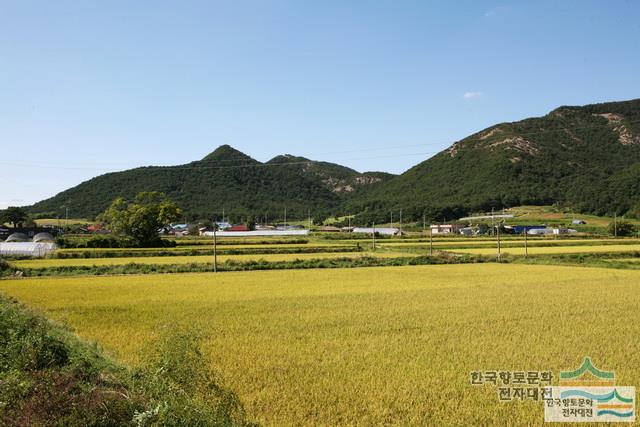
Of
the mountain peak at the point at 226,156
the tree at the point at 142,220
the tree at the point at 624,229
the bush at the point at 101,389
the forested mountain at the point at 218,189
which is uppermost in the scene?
the mountain peak at the point at 226,156

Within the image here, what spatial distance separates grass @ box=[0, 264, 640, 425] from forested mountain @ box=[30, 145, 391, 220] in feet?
267

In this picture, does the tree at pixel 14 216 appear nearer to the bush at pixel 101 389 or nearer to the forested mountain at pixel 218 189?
the forested mountain at pixel 218 189

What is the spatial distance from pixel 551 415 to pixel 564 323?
7613mm

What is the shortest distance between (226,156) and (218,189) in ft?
51.7

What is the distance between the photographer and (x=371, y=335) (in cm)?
1215

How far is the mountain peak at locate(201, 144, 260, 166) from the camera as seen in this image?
468 ft

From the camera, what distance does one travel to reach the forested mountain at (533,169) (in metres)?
106

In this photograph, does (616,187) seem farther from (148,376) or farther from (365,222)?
(148,376)

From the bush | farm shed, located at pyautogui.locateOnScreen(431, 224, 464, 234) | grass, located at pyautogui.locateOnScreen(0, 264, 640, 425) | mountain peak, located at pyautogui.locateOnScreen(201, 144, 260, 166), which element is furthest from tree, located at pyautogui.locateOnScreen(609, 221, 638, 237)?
mountain peak, located at pyautogui.locateOnScreen(201, 144, 260, 166)

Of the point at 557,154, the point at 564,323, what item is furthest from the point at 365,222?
the point at 564,323

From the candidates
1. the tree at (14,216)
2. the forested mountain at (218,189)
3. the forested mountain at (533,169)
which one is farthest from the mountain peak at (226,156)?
the tree at (14,216)

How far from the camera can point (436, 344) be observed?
36.1ft

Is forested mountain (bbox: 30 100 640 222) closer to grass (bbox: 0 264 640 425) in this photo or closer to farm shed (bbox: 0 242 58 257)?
farm shed (bbox: 0 242 58 257)

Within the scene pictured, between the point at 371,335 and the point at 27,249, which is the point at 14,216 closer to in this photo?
the point at 27,249
